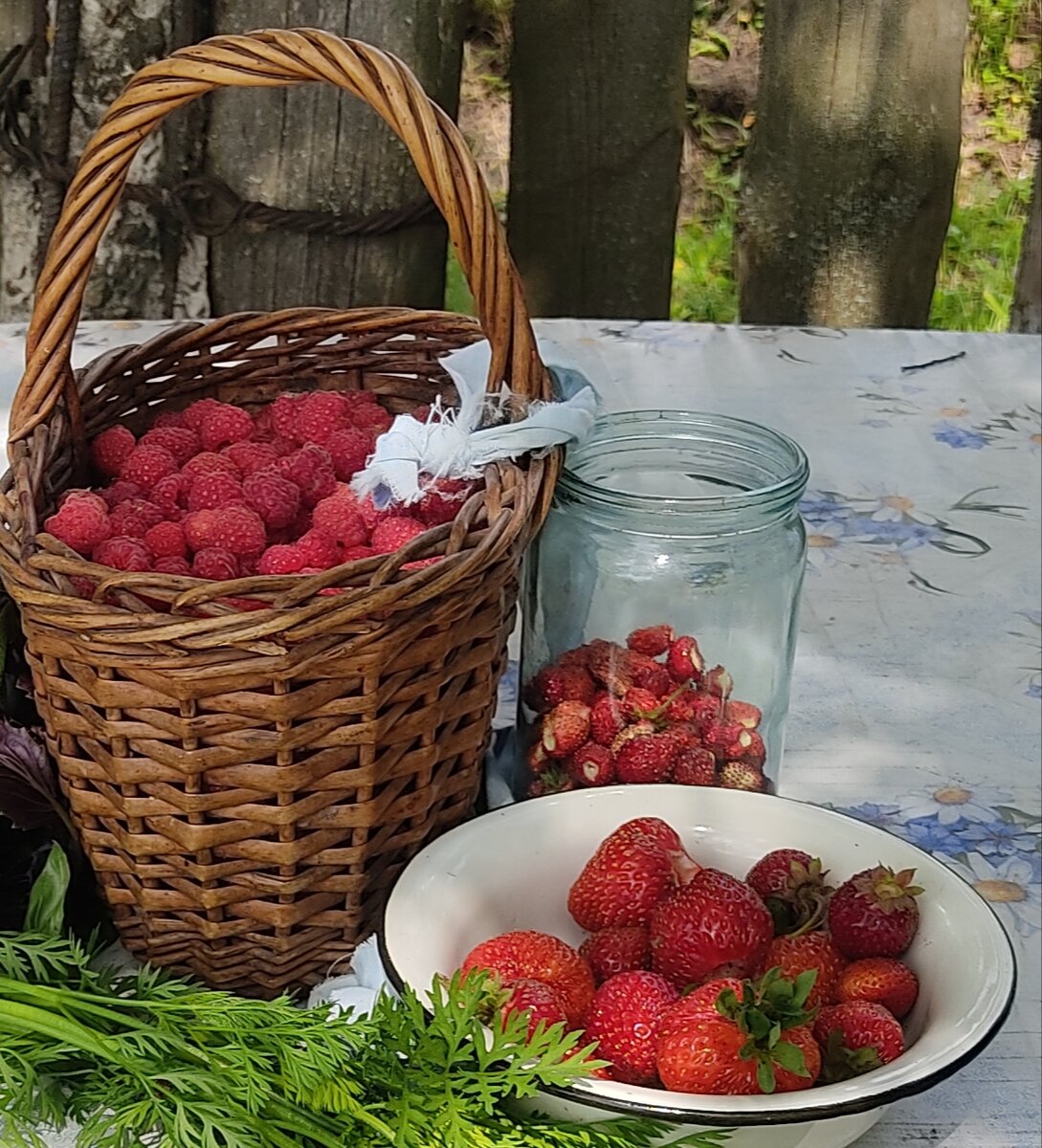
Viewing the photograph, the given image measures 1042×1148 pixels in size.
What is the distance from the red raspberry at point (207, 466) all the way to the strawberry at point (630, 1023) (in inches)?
→ 11.7

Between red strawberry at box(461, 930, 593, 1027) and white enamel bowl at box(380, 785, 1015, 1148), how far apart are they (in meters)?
0.02

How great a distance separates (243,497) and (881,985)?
1.13ft

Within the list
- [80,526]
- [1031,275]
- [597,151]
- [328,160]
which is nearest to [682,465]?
[80,526]

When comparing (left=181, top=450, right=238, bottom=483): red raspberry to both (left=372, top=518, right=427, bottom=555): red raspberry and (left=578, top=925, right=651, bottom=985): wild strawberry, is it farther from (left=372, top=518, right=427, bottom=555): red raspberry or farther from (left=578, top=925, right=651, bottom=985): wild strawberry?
(left=578, top=925, right=651, bottom=985): wild strawberry

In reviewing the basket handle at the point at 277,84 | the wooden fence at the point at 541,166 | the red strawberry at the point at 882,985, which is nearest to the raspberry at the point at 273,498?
the basket handle at the point at 277,84

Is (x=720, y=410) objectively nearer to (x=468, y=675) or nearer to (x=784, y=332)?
(x=784, y=332)

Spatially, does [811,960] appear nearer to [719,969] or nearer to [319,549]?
[719,969]

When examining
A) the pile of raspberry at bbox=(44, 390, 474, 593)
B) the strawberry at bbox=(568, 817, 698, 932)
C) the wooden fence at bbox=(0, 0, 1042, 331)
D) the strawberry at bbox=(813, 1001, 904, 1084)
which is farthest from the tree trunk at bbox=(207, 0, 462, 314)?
the strawberry at bbox=(813, 1001, 904, 1084)

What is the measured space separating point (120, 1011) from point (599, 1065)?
20 centimetres

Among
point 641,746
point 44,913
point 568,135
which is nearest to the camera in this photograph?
point 44,913

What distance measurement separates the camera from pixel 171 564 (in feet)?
2.18

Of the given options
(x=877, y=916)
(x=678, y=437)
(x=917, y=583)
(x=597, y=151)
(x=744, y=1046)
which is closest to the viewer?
(x=744, y=1046)

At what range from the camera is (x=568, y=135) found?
1718 millimetres

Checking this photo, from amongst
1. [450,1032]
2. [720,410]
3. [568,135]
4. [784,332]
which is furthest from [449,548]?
[568,135]
